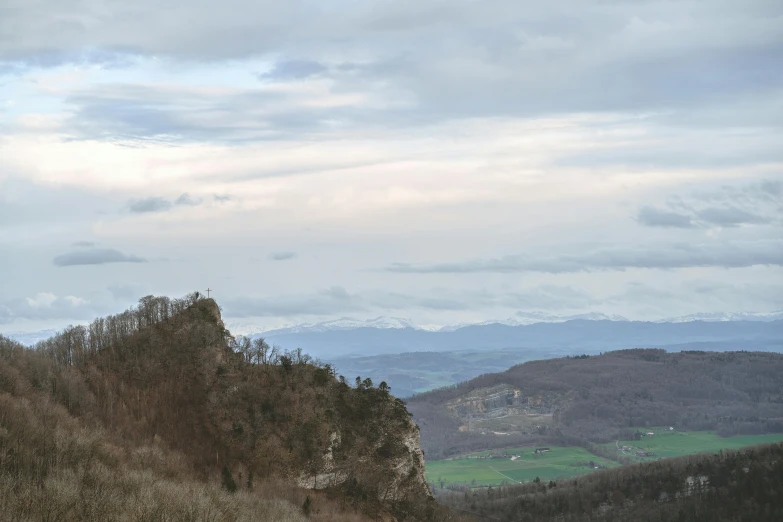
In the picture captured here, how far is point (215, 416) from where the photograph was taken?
108 metres

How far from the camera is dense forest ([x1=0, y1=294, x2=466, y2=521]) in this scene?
279 feet

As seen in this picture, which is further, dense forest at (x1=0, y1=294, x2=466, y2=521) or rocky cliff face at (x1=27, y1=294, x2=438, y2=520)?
rocky cliff face at (x1=27, y1=294, x2=438, y2=520)

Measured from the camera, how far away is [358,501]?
11150 centimetres

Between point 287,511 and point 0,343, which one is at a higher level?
point 0,343

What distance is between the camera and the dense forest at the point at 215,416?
85.2 metres

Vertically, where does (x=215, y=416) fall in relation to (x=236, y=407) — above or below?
below

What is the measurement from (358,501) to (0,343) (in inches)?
2127

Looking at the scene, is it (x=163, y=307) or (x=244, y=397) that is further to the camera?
(x=163, y=307)

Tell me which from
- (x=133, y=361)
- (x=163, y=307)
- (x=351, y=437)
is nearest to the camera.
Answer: (x=133, y=361)

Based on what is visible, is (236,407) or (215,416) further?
(236,407)

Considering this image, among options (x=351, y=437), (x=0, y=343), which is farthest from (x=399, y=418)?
(x=0, y=343)

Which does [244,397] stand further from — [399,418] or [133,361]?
[399,418]

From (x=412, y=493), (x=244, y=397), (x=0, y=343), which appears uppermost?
(x=0, y=343)

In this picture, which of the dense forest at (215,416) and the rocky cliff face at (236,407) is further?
the rocky cliff face at (236,407)
